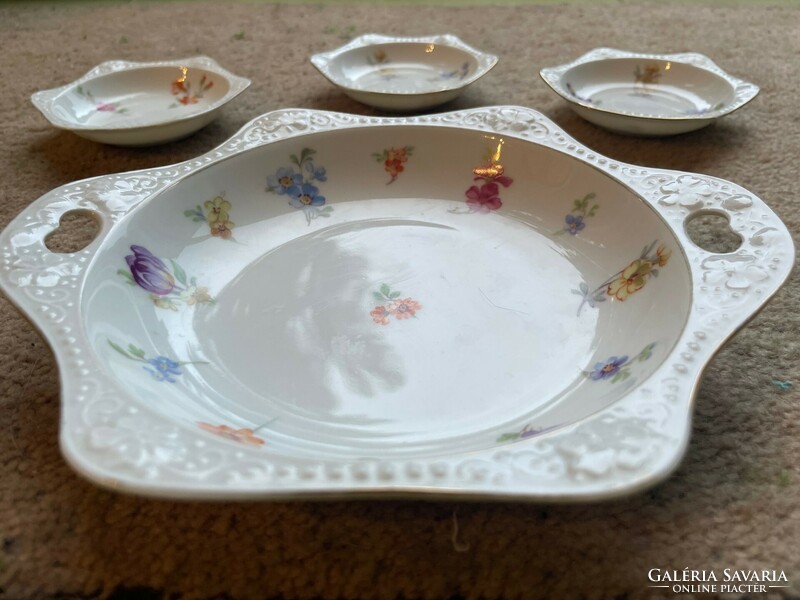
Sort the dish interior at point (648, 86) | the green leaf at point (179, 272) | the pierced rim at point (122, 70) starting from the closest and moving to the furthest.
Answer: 1. the green leaf at point (179, 272)
2. the pierced rim at point (122, 70)
3. the dish interior at point (648, 86)

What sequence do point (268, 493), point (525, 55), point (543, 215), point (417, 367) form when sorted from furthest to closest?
point (525, 55), point (543, 215), point (417, 367), point (268, 493)

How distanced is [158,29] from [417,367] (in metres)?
0.87

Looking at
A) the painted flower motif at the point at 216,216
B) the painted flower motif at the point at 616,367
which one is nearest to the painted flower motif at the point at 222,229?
the painted flower motif at the point at 216,216

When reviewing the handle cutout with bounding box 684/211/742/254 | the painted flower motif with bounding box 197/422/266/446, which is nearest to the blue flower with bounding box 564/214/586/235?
the handle cutout with bounding box 684/211/742/254

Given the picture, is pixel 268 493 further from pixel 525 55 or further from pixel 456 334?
pixel 525 55

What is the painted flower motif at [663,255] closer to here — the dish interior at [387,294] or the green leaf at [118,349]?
the dish interior at [387,294]

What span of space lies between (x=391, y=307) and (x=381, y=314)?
0.04 feet

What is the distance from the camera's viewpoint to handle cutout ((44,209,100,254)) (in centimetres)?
58

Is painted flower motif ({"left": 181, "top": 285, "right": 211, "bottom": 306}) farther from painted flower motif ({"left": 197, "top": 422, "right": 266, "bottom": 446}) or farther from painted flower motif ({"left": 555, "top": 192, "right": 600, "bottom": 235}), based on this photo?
painted flower motif ({"left": 555, "top": 192, "right": 600, "bottom": 235})

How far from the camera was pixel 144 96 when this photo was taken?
2.66 ft

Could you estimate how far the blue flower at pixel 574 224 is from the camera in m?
0.55

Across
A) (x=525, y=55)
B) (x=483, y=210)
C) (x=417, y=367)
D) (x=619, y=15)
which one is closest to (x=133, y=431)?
(x=417, y=367)

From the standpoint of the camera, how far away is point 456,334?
479mm

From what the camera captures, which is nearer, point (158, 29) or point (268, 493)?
point (268, 493)
